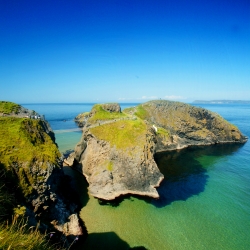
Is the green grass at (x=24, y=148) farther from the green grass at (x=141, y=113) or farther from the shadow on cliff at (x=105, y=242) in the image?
the green grass at (x=141, y=113)

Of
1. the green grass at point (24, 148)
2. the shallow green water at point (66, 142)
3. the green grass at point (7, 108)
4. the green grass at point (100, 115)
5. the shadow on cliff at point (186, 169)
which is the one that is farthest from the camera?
the shallow green water at point (66, 142)

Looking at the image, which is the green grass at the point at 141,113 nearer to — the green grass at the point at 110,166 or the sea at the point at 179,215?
the sea at the point at 179,215

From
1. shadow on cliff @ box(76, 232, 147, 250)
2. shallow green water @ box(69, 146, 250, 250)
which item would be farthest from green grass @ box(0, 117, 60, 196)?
shallow green water @ box(69, 146, 250, 250)

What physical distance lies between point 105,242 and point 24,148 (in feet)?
50.3

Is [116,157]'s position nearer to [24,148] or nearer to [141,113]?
[24,148]

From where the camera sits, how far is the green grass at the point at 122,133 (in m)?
37.0

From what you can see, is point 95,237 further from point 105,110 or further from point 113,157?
point 105,110

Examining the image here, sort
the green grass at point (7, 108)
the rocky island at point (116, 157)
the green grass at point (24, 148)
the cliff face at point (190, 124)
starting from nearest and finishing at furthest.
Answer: the green grass at point (24, 148), the green grass at point (7, 108), the rocky island at point (116, 157), the cliff face at point (190, 124)

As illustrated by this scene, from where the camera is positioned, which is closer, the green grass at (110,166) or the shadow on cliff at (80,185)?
the shadow on cliff at (80,185)

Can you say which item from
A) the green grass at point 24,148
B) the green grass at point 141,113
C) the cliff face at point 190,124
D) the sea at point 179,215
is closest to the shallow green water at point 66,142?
the sea at point 179,215

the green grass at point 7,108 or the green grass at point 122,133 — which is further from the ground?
the green grass at point 7,108

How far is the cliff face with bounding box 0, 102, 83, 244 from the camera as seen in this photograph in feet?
66.1

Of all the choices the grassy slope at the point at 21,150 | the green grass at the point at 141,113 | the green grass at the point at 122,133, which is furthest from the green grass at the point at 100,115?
the green grass at the point at 141,113

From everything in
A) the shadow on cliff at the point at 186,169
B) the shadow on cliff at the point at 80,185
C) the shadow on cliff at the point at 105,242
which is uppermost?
the shadow on cliff at the point at 80,185
